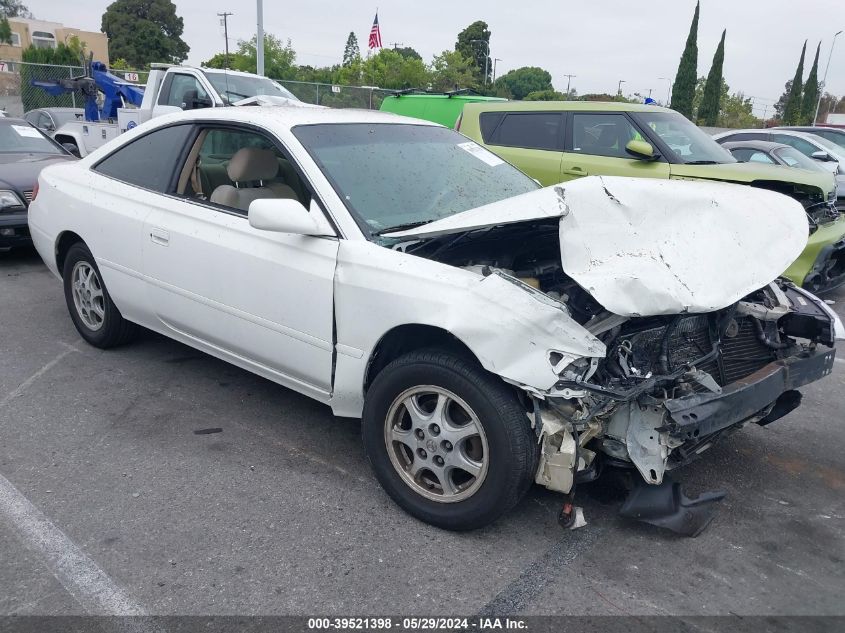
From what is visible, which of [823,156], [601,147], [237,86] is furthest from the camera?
[823,156]

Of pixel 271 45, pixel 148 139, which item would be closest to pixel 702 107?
pixel 271 45

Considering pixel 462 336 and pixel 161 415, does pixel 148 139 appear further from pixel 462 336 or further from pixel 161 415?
pixel 462 336

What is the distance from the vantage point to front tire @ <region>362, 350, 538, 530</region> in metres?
2.78

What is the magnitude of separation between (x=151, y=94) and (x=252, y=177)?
818cm

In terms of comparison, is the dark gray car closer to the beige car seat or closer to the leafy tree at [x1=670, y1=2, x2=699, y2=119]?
the beige car seat

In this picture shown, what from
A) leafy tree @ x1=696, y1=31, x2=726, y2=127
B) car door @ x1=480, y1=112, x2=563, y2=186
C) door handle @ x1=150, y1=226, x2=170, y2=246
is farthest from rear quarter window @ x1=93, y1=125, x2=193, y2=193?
leafy tree @ x1=696, y1=31, x2=726, y2=127


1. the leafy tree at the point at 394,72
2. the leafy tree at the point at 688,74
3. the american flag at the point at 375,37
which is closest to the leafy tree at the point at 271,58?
the leafy tree at the point at 394,72

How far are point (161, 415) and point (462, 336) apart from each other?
2.17 metres

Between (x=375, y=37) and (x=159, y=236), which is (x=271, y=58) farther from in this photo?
(x=159, y=236)

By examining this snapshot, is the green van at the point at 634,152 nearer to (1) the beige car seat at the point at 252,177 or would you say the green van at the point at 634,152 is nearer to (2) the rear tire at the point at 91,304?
(1) the beige car seat at the point at 252,177

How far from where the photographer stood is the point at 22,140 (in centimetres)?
880

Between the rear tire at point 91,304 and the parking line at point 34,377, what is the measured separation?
0.15 m

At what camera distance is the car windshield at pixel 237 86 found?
10562 millimetres

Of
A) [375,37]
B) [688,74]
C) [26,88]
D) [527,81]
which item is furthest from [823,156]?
[527,81]
